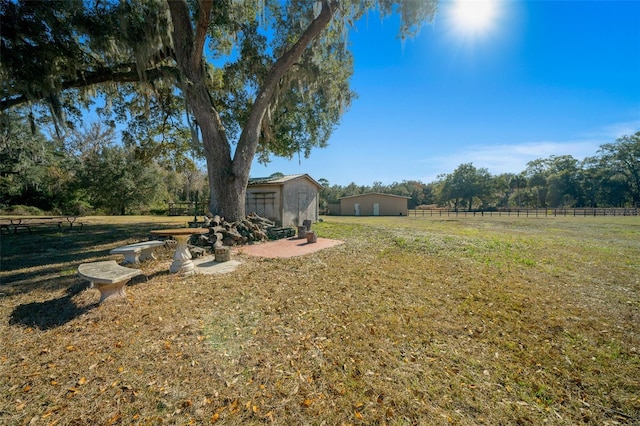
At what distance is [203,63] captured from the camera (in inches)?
376

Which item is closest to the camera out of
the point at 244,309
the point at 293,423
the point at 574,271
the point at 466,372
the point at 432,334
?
the point at 293,423

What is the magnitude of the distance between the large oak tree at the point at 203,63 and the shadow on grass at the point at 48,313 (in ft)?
18.2

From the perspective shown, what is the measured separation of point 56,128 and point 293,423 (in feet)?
37.6

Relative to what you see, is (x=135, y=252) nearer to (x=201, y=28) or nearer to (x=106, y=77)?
(x=201, y=28)

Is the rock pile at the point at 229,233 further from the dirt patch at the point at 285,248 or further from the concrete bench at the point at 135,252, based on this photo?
the concrete bench at the point at 135,252

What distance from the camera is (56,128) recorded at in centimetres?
817

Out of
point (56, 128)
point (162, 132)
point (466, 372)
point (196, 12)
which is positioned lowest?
point (466, 372)

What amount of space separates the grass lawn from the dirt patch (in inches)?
77.2

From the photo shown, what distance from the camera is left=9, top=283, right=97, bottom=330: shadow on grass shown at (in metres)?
3.32

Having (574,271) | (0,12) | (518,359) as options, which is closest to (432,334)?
(518,359)

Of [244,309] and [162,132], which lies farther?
[162,132]

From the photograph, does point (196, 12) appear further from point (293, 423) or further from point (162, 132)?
point (293, 423)

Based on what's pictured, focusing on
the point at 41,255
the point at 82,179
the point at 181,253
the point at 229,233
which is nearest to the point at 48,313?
the point at 181,253

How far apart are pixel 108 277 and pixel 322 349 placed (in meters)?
3.32
